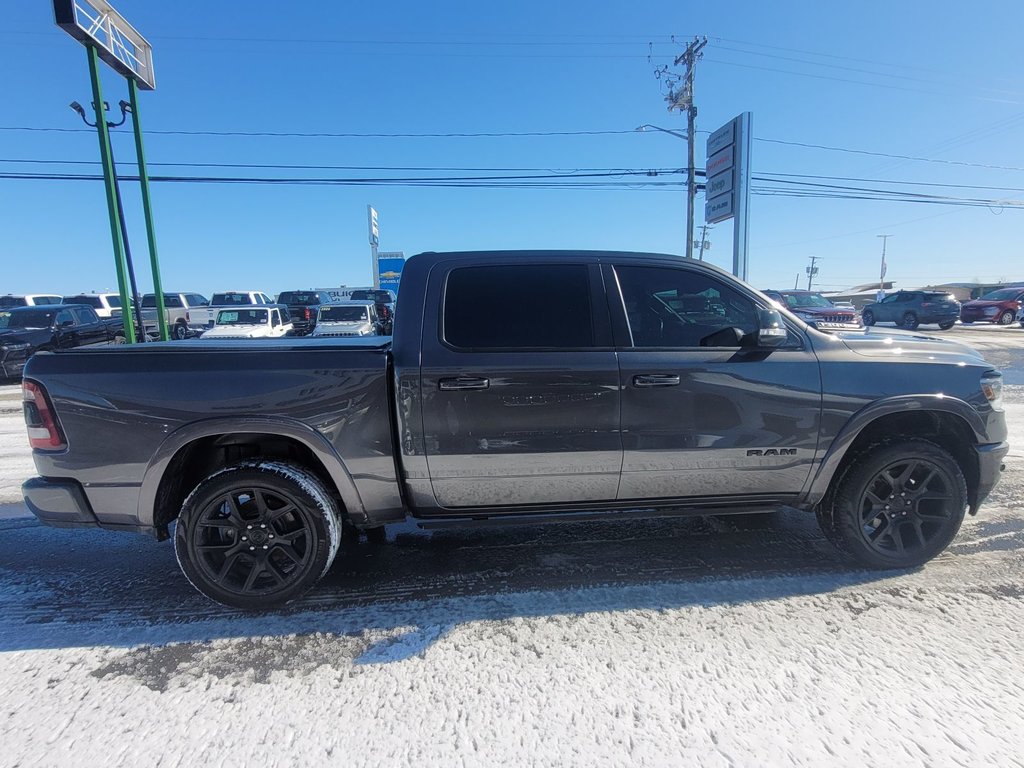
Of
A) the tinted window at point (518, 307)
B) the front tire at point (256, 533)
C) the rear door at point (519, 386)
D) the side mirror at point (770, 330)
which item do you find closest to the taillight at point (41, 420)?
the front tire at point (256, 533)

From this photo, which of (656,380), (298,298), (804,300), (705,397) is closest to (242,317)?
(298,298)

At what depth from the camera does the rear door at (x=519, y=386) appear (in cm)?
279

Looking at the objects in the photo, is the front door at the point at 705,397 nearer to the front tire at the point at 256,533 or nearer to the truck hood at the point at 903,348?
the truck hood at the point at 903,348

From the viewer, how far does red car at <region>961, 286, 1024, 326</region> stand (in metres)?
25.2

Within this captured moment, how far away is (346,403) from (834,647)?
2.64 m

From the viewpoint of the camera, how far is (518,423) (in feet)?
9.28

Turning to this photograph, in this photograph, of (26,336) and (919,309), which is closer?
(26,336)

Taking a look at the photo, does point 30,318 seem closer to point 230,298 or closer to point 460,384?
point 230,298

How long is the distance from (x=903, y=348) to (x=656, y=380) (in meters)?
1.55

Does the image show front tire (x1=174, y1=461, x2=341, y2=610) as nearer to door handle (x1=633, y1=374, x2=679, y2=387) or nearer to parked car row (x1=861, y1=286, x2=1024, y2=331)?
door handle (x1=633, y1=374, x2=679, y2=387)

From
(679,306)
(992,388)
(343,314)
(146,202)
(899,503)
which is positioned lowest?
(899,503)

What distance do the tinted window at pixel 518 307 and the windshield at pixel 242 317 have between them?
16703mm

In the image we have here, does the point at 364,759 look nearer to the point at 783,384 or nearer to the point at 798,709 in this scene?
the point at 798,709

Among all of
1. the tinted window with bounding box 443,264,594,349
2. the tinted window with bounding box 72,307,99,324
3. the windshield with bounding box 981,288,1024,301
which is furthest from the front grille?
the tinted window with bounding box 72,307,99,324
